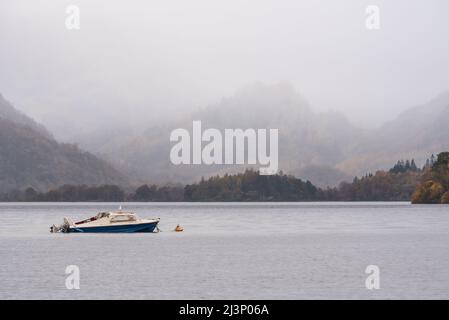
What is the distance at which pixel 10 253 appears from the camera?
9819 centimetres

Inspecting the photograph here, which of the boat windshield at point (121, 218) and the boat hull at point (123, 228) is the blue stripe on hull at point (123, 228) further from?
the boat windshield at point (121, 218)

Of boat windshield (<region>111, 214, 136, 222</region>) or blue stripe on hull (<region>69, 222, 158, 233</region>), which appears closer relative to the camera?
blue stripe on hull (<region>69, 222, 158, 233</region>)

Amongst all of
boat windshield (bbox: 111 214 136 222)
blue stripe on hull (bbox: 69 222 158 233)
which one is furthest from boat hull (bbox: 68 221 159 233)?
boat windshield (bbox: 111 214 136 222)

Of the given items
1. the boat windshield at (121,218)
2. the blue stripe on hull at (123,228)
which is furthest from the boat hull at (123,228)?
the boat windshield at (121,218)

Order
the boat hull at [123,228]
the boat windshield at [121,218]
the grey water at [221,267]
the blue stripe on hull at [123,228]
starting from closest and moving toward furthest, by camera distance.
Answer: the grey water at [221,267] → the boat hull at [123,228] → the blue stripe on hull at [123,228] → the boat windshield at [121,218]

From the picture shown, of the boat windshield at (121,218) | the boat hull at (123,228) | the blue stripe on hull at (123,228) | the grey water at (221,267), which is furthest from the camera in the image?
the boat windshield at (121,218)

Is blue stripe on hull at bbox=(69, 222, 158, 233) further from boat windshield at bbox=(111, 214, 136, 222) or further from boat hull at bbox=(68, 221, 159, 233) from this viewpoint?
boat windshield at bbox=(111, 214, 136, 222)

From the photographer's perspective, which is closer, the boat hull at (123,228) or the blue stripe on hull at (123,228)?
the boat hull at (123,228)

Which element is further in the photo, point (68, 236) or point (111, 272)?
point (68, 236)

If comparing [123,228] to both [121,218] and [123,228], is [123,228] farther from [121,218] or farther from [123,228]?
[121,218]
